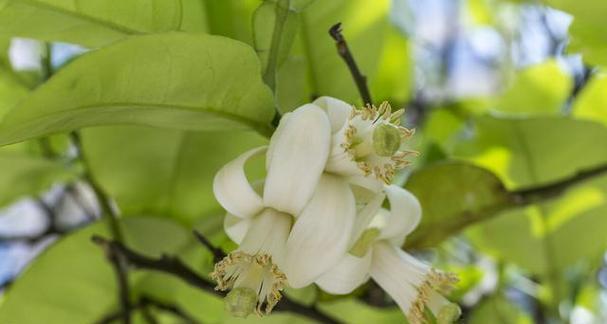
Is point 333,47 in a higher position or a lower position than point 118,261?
higher

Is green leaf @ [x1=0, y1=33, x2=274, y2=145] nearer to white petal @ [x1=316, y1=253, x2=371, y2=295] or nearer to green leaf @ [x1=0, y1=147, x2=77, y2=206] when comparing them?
white petal @ [x1=316, y1=253, x2=371, y2=295]

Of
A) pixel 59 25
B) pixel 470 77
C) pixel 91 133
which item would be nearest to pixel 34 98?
pixel 59 25

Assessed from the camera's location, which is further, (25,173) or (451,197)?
(25,173)

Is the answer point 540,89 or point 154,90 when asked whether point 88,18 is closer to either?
point 154,90

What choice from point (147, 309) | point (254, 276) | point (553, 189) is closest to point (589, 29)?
point (553, 189)

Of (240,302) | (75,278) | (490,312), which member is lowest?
(490,312)

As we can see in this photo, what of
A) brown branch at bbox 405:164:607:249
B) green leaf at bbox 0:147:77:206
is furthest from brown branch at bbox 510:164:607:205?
green leaf at bbox 0:147:77:206
